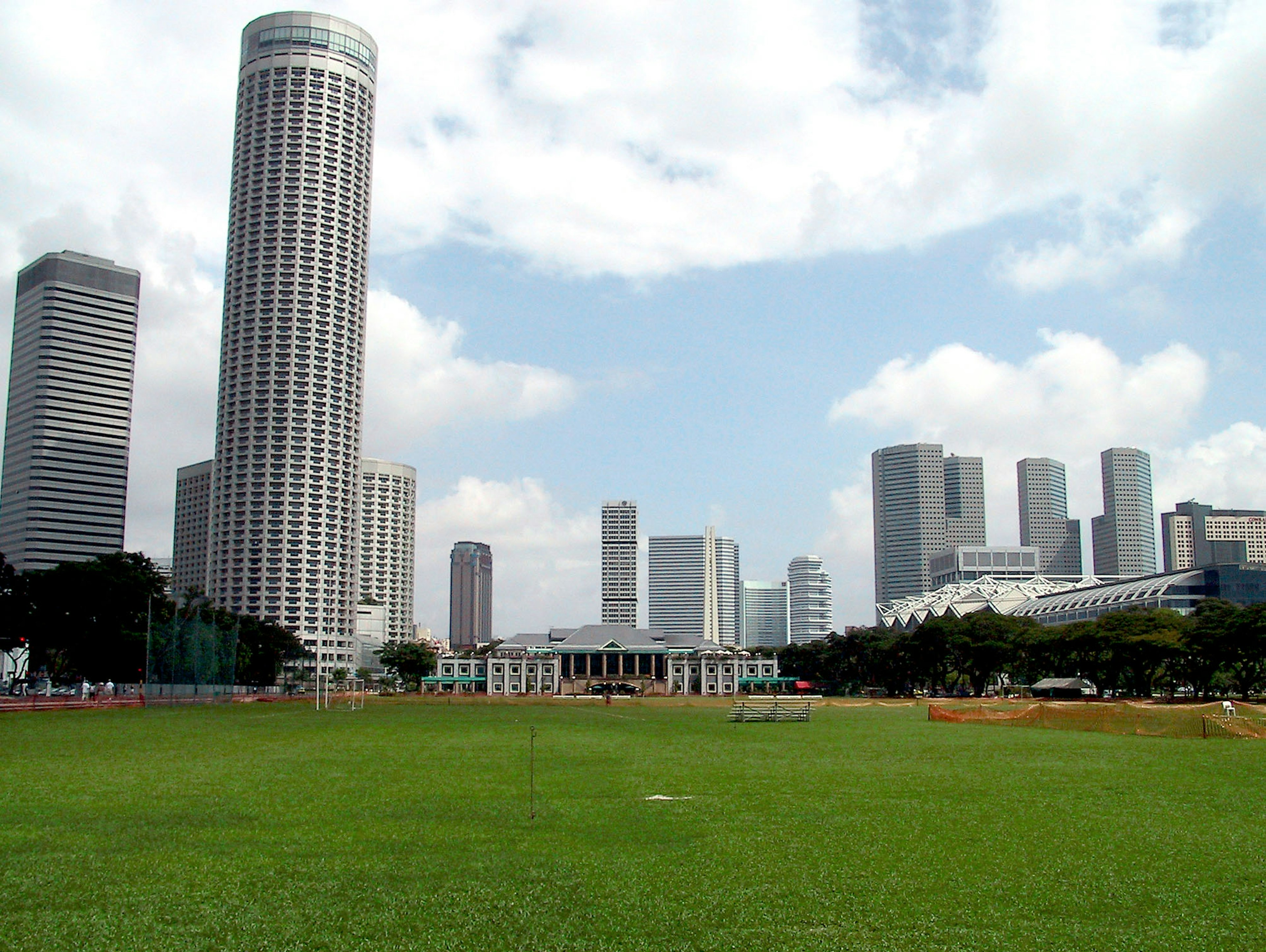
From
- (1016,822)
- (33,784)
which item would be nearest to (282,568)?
(33,784)

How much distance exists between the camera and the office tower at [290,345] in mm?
184250

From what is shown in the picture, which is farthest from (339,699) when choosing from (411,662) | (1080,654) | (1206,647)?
(1206,647)

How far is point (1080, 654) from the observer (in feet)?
349

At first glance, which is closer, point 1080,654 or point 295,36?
point 1080,654

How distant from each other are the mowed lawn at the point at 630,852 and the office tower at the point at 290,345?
160 meters

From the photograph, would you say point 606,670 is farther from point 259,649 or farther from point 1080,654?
point 1080,654

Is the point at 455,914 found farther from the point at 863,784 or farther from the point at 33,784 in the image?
the point at 33,784

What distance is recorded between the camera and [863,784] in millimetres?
23328

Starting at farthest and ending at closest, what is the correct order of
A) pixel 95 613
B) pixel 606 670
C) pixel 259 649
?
1. pixel 606 670
2. pixel 259 649
3. pixel 95 613

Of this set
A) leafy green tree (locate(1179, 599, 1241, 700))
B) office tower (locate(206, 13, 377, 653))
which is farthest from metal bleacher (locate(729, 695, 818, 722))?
office tower (locate(206, 13, 377, 653))

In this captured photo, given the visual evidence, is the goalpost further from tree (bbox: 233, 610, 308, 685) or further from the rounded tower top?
the rounded tower top

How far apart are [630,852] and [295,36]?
7958 inches

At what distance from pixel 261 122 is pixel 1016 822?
196126 mm

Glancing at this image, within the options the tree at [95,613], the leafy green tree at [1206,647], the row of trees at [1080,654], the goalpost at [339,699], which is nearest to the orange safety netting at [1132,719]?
the leafy green tree at [1206,647]
